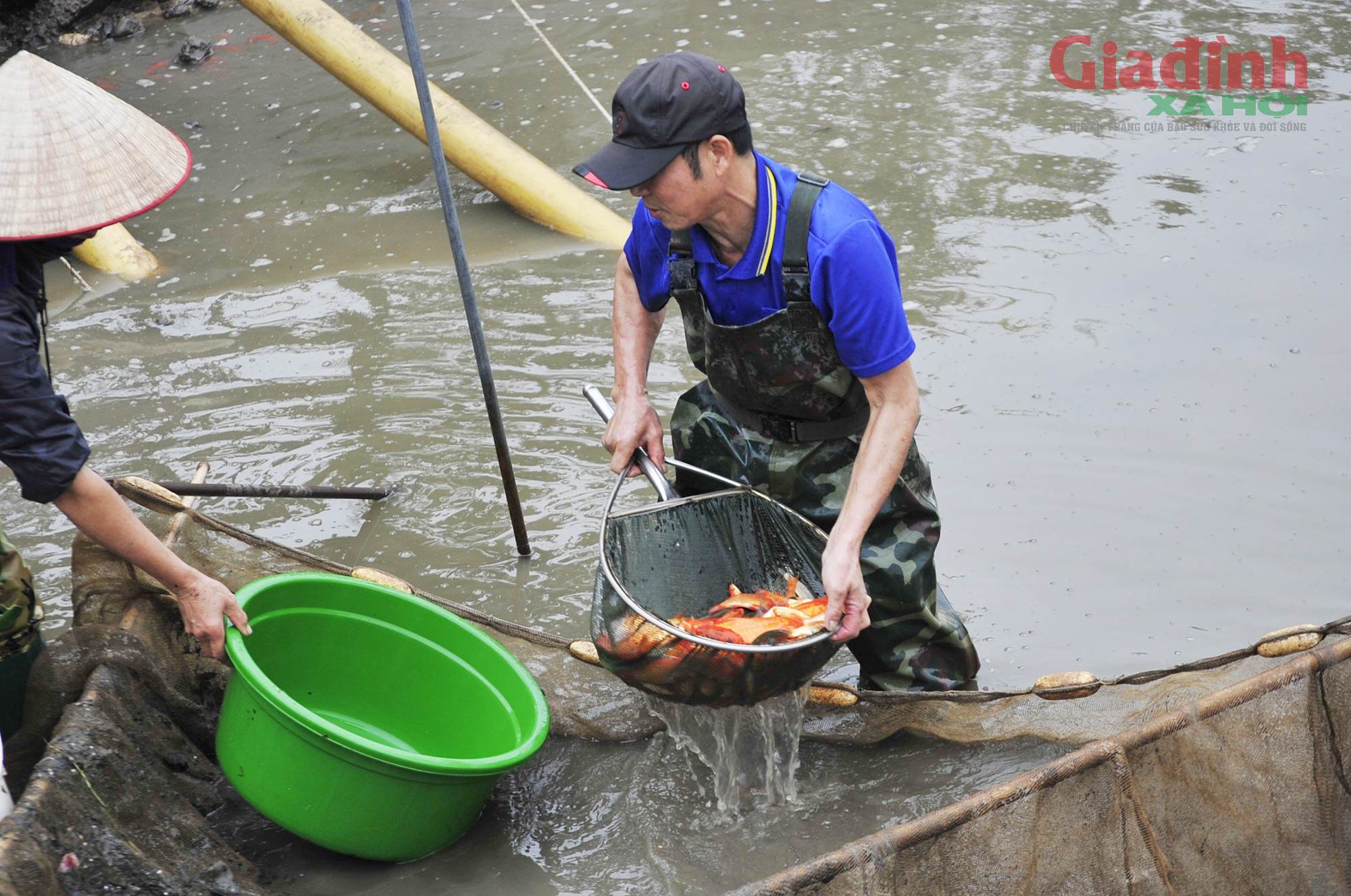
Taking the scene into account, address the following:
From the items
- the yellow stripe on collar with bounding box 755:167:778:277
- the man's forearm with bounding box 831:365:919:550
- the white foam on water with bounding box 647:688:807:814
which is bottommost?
the white foam on water with bounding box 647:688:807:814

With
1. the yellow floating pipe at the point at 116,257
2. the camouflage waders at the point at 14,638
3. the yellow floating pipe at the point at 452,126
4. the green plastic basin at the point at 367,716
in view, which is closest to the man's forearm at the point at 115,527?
the green plastic basin at the point at 367,716

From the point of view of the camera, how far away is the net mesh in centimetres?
222

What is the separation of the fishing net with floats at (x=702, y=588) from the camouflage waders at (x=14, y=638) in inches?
52.9

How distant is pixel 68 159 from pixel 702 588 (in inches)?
67.2

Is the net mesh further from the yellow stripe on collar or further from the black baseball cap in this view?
the black baseball cap

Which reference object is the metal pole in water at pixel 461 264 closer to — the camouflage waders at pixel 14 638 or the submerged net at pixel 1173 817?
the camouflage waders at pixel 14 638

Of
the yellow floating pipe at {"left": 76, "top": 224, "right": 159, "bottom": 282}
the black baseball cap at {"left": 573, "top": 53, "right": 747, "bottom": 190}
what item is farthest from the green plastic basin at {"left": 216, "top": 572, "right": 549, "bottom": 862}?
the yellow floating pipe at {"left": 76, "top": 224, "right": 159, "bottom": 282}

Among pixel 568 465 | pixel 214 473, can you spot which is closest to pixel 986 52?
pixel 568 465

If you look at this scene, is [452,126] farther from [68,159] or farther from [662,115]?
[662,115]

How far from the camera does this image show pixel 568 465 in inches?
171

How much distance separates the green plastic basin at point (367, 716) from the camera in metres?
2.38

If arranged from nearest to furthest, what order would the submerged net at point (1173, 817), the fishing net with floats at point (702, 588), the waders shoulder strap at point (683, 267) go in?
the submerged net at point (1173, 817) < the fishing net with floats at point (702, 588) < the waders shoulder strap at point (683, 267)

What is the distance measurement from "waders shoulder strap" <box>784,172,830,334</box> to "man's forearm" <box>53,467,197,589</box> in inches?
57.3

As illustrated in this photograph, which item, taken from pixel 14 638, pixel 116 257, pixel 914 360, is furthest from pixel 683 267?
→ pixel 116 257
